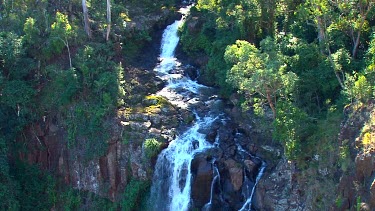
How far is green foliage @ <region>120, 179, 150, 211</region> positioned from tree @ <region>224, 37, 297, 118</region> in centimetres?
700

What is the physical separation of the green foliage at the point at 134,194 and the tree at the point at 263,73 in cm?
700

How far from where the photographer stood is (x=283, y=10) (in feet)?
87.0

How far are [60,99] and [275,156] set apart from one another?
11.5 m

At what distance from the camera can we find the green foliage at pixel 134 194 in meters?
24.5

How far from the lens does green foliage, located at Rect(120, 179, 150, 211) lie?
24.5 meters

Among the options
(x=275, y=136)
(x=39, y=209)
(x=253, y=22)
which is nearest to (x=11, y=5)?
(x=39, y=209)

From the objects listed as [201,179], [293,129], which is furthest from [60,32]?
[293,129]

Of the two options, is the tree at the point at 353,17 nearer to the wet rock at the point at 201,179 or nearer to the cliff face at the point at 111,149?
the wet rock at the point at 201,179

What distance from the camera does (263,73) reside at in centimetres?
1964

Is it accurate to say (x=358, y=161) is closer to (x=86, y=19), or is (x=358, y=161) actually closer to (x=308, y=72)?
(x=308, y=72)

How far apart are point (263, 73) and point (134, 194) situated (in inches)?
357

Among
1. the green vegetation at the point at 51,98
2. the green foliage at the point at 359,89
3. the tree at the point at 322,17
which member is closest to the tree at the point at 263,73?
the green foliage at the point at 359,89

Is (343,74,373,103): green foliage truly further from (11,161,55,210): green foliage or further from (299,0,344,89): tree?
(11,161,55,210): green foliage

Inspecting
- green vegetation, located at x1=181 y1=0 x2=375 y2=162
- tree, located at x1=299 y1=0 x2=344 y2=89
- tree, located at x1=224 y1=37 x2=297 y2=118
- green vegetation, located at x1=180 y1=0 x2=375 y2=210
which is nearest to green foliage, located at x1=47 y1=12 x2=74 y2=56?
green vegetation, located at x1=181 y1=0 x2=375 y2=162
